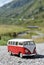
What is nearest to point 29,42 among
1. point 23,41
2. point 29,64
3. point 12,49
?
point 23,41

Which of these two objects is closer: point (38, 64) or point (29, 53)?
point (38, 64)

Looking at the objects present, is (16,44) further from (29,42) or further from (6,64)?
(6,64)

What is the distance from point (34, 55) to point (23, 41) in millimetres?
3014

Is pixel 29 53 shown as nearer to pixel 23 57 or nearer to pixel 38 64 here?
pixel 23 57

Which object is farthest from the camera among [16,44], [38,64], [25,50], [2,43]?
[2,43]

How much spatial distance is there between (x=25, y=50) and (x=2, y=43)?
35.1 m

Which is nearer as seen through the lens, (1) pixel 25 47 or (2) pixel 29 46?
(2) pixel 29 46

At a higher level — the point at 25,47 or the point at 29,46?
the point at 29,46

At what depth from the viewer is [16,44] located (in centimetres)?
3650

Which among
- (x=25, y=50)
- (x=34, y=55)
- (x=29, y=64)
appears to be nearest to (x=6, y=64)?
(x=29, y=64)

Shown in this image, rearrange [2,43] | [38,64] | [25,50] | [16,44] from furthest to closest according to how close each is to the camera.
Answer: [2,43] < [16,44] < [25,50] < [38,64]

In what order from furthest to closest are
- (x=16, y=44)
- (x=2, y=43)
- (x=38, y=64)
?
(x=2, y=43), (x=16, y=44), (x=38, y=64)

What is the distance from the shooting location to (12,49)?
38.1 meters

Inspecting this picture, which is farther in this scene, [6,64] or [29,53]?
[29,53]
